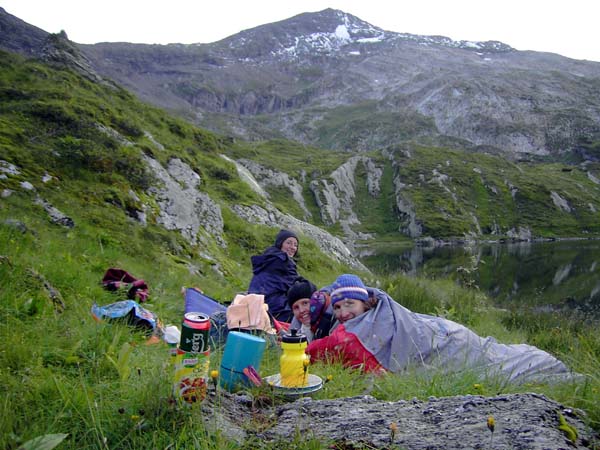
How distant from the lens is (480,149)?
18012cm

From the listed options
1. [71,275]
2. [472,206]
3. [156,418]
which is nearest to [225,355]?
[156,418]

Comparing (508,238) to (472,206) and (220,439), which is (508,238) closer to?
(472,206)

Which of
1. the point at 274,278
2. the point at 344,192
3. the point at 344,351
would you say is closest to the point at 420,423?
the point at 344,351

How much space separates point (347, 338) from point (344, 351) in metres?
0.13

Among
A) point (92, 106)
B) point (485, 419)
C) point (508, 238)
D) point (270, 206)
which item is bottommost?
point (508, 238)

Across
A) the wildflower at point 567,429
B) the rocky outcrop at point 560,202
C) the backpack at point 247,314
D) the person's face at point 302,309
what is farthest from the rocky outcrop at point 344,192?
the wildflower at point 567,429

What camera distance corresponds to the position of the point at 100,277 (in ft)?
22.3

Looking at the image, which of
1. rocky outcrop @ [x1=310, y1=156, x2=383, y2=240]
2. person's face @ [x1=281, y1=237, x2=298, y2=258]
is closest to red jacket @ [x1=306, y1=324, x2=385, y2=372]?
person's face @ [x1=281, y1=237, x2=298, y2=258]

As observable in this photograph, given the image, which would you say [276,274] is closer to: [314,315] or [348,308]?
[314,315]

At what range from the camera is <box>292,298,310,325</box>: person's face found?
5.27 meters

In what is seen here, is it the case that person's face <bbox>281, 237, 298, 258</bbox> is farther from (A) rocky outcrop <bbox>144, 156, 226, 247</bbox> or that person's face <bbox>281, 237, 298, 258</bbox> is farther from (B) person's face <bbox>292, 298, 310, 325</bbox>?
(A) rocky outcrop <bbox>144, 156, 226, 247</bbox>

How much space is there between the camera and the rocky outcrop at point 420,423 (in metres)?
2.00

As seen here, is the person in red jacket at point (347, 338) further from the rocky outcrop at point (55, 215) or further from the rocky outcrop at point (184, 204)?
the rocky outcrop at point (184, 204)

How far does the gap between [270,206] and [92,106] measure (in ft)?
28.9
